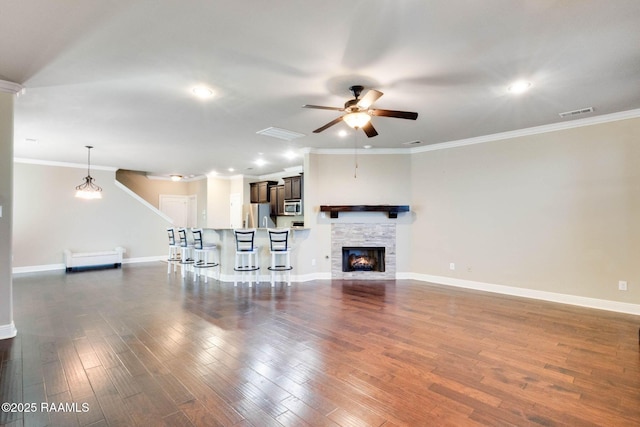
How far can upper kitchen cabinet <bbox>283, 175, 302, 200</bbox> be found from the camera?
329 inches

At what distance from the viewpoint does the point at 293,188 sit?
8555 mm

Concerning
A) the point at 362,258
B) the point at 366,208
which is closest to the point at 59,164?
the point at 366,208

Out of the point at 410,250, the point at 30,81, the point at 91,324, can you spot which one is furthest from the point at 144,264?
the point at 410,250

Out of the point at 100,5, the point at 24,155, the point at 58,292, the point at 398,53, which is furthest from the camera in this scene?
the point at 24,155

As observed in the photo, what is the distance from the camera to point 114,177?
A: 8.37 metres

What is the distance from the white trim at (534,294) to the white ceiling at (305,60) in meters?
2.73

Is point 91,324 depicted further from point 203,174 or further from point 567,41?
point 203,174

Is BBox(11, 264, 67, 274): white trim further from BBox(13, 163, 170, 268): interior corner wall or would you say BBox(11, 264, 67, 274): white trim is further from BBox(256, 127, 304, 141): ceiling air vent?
BBox(256, 127, 304, 141): ceiling air vent

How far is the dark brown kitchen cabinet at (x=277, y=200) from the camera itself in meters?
9.17

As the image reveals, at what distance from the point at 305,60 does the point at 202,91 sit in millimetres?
1382

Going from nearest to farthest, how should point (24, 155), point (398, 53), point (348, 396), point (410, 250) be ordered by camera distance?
point (348, 396) < point (398, 53) < point (410, 250) < point (24, 155)

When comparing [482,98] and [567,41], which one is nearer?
[567,41]

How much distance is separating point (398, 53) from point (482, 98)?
1672 millimetres

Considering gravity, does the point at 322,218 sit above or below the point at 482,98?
below
